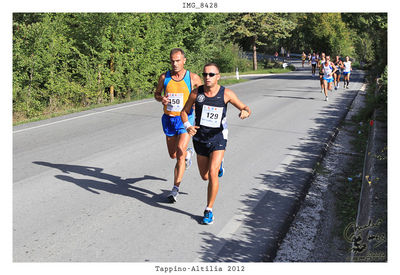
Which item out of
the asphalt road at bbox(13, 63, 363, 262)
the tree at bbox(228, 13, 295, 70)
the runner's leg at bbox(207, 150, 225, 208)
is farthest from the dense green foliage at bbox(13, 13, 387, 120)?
the tree at bbox(228, 13, 295, 70)

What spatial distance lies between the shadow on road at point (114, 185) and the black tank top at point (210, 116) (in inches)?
42.4

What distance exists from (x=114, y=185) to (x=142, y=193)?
2.01 ft

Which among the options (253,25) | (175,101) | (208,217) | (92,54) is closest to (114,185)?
(175,101)

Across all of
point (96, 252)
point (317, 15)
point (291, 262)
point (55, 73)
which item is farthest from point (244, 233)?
point (317, 15)

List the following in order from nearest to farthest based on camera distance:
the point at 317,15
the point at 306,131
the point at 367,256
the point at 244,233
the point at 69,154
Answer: the point at 367,256
the point at 244,233
the point at 69,154
the point at 306,131
the point at 317,15

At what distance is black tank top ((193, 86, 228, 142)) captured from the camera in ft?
17.4

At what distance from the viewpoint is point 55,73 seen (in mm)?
14742

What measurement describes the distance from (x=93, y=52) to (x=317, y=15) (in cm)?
4676

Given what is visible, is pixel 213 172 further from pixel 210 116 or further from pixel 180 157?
pixel 180 157

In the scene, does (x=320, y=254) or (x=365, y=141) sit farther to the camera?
(x=365, y=141)

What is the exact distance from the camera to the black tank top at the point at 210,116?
532cm

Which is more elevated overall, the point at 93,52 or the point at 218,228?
the point at 93,52

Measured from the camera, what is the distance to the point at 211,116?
5.34m
